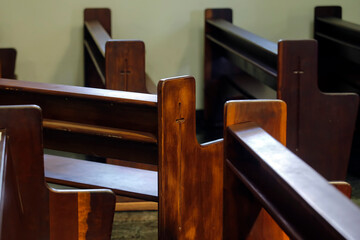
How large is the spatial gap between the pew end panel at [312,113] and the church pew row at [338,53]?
55 cm

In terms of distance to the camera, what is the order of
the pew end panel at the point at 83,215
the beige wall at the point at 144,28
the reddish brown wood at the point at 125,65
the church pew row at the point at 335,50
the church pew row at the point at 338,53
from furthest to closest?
the beige wall at the point at 144,28 → the church pew row at the point at 335,50 → the church pew row at the point at 338,53 → the reddish brown wood at the point at 125,65 → the pew end panel at the point at 83,215

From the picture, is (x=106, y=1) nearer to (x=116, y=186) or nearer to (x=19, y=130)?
(x=116, y=186)

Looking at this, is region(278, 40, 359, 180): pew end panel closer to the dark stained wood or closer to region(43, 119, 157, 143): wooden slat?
the dark stained wood

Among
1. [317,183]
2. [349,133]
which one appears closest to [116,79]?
[349,133]

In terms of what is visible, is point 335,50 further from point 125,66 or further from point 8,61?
point 8,61

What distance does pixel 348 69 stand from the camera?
443 centimetres

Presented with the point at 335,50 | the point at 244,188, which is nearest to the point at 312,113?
the point at 335,50

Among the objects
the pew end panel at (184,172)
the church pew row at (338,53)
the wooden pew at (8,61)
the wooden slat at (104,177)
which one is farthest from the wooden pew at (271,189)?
the wooden pew at (8,61)

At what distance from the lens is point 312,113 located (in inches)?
115

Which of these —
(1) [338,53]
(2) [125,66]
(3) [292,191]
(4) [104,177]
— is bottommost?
(4) [104,177]

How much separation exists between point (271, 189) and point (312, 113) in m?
1.56

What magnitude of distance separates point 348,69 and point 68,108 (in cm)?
277

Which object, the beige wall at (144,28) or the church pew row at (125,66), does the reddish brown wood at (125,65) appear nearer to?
the church pew row at (125,66)

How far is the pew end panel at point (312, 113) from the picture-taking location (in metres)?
2.76
